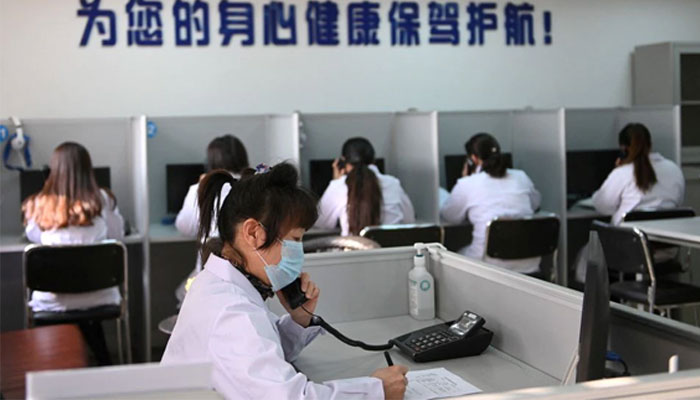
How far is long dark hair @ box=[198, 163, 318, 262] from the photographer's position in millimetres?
1686

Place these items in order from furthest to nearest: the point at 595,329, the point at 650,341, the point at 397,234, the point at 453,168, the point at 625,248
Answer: the point at 453,168
the point at 397,234
the point at 625,248
the point at 650,341
the point at 595,329

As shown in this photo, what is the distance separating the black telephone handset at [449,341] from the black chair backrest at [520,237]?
7.56 ft

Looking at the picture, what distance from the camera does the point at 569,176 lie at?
18.5 ft

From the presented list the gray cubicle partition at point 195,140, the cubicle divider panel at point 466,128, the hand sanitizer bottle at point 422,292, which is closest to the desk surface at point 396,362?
the hand sanitizer bottle at point 422,292

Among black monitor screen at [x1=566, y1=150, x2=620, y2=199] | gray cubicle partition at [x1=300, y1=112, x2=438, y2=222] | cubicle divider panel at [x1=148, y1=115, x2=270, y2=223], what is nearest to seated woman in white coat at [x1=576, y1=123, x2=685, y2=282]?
black monitor screen at [x1=566, y1=150, x2=620, y2=199]

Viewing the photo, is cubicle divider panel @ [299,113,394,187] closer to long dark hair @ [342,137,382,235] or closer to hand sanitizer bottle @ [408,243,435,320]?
long dark hair @ [342,137,382,235]

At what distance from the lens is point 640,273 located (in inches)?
150

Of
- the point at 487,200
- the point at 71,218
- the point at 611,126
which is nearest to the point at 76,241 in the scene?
the point at 71,218

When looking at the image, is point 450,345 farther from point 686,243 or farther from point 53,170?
point 53,170

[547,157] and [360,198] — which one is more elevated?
[547,157]

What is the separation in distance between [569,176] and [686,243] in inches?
89.6

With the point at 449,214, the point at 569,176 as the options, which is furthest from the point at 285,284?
the point at 569,176

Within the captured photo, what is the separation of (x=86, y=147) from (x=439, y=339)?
11.4ft

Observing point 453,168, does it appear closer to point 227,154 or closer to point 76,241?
point 227,154
